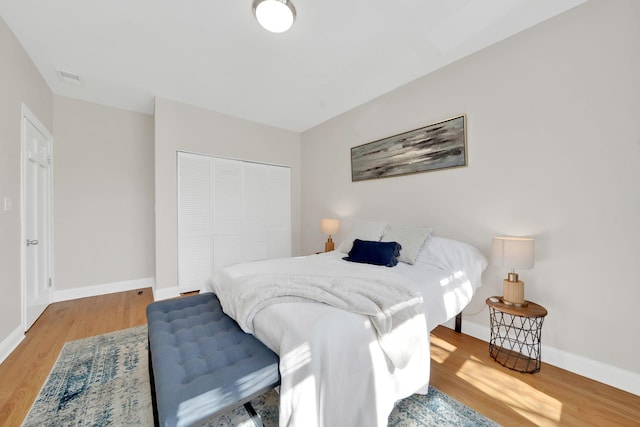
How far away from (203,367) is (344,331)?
0.69m

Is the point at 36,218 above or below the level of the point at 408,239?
above

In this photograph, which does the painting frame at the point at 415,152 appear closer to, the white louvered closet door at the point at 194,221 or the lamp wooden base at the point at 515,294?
the lamp wooden base at the point at 515,294

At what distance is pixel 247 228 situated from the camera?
13.5 ft

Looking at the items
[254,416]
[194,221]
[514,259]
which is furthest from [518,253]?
[194,221]

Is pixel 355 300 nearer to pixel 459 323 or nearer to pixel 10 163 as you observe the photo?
pixel 459 323

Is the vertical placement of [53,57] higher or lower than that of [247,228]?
higher

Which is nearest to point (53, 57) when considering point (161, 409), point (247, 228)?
point (247, 228)

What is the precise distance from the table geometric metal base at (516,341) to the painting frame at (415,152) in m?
1.46

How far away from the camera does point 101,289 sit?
11.6 ft

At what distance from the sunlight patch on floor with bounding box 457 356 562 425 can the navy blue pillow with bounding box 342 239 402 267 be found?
982 millimetres

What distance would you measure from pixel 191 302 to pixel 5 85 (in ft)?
7.83

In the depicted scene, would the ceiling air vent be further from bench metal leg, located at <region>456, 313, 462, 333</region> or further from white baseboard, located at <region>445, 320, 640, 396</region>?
white baseboard, located at <region>445, 320, 640, 396</region>

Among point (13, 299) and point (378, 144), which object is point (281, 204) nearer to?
point (378, 144)

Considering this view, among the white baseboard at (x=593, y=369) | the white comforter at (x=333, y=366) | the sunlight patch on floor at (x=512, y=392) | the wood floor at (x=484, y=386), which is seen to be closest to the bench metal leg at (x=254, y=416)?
the white comforter at (x=333, y=366)
